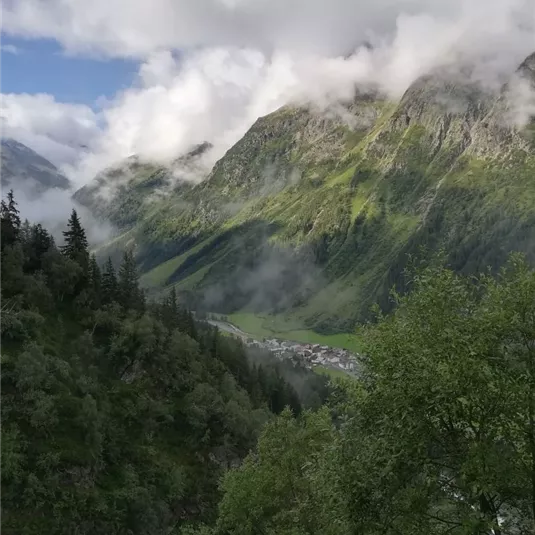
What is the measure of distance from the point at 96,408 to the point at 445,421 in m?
59.5

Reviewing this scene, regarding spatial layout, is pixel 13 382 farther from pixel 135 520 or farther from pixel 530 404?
pixel 530 404

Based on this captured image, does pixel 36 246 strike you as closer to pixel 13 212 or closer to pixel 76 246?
pixel 13 212

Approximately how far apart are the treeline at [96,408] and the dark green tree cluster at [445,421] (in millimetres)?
35826

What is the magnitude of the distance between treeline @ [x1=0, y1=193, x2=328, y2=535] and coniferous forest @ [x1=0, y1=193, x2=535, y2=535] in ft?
0.80

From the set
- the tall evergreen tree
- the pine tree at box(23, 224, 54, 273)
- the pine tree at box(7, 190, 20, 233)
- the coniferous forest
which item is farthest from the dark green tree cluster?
the tall evergreen tree

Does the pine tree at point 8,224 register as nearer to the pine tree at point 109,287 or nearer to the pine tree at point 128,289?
the pine tree at point 109,287

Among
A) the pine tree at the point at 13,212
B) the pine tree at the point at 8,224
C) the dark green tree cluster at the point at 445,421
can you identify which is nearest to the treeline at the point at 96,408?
the pine tree at the point at 8,224

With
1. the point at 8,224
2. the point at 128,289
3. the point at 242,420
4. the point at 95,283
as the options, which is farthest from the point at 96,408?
the point at 128,289

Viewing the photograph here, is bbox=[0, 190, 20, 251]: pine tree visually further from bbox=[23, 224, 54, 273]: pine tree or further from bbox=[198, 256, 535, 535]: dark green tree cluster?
bbox=[198, 256, 535, 535]: dark green tree cluster

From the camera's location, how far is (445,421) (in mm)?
17109

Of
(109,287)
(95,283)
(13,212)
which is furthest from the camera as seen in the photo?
(109,287)

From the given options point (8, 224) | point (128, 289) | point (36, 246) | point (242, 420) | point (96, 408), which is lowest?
point (242, 420)

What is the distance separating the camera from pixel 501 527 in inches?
657

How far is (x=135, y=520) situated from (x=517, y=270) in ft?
187
